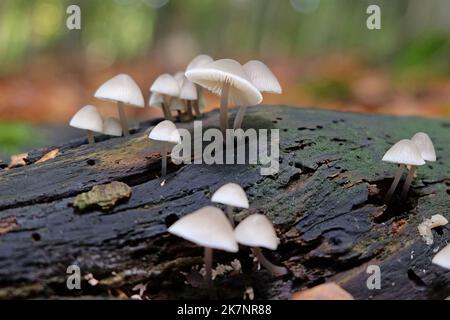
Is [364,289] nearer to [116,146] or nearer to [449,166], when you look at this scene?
[449,166]

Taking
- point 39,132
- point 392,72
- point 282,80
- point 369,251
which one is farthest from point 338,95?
point 369,251

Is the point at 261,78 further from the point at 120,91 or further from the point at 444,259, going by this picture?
the point at 444,259

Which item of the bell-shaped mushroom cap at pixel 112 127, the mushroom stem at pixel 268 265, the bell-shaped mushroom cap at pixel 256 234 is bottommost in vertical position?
the mushroom stem at pixel 268 265

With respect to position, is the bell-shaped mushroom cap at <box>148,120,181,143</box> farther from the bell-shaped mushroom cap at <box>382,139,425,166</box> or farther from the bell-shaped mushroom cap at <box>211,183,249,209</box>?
the bell-shaped mushroom cap at <box>382,139,425,166</box>

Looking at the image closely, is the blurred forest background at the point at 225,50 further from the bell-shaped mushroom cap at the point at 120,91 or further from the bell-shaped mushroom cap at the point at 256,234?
the bell-shaped mushroom cap at the point at 256,234

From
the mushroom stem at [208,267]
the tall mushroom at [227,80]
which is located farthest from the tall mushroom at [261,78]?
the mushroom stem at [208,267]

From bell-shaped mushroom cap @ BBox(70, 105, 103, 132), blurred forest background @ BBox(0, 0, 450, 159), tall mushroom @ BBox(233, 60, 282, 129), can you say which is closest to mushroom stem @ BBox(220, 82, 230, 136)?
tall mushroom @ BBox(233, 60, 282, 129)
